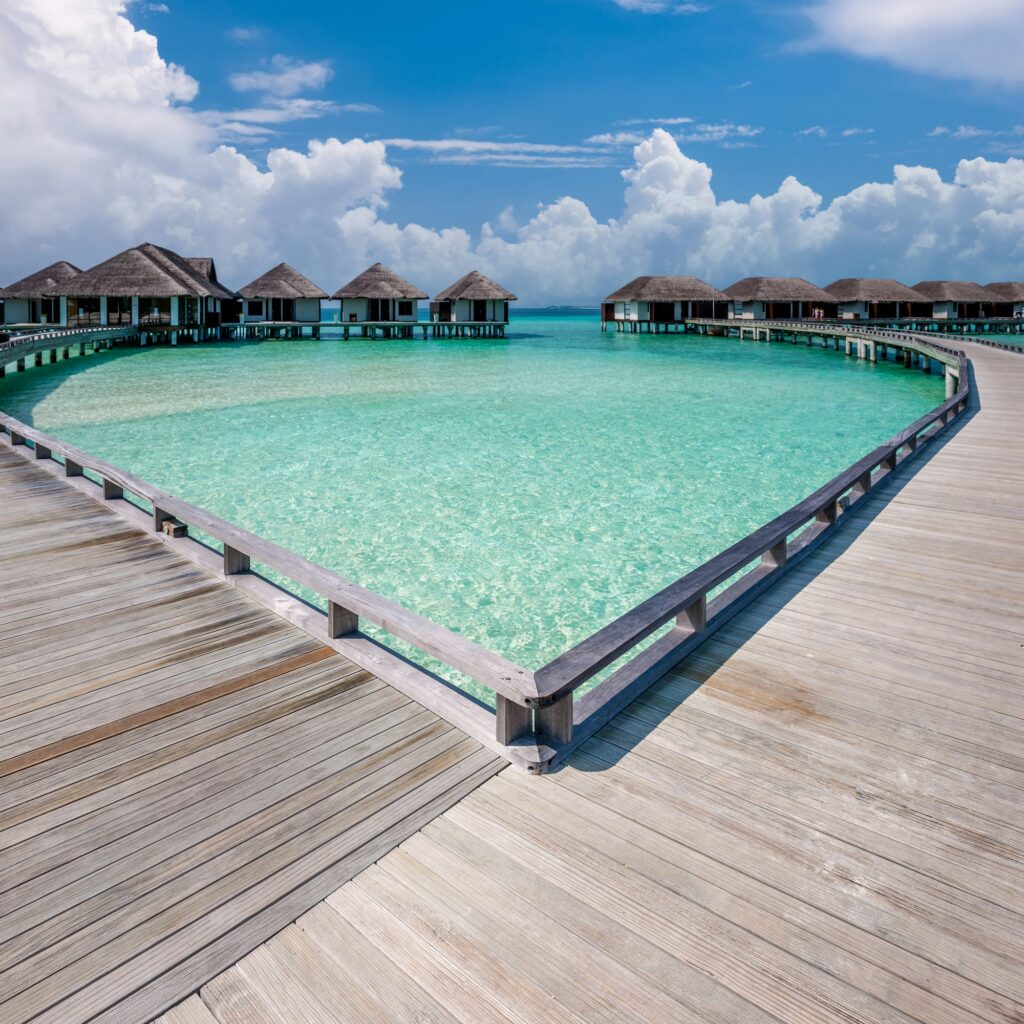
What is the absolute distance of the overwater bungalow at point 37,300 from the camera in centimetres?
4178

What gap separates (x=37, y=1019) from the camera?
6.07ft

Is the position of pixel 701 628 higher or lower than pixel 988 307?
lower

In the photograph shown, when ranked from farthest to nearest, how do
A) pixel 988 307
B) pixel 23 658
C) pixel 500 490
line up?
pixel 988 307 < pixel 500 490 < pixel 23 658

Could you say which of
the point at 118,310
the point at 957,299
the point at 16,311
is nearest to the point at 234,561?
the point at 118,310

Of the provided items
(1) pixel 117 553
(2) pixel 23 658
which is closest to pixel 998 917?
(2) pixel 23 658

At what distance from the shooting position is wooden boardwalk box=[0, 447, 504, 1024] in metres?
2.06

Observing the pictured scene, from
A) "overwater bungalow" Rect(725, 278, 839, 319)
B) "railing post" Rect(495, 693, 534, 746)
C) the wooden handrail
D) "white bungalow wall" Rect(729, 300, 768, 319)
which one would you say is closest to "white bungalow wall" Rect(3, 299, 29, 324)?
the wooden handrail

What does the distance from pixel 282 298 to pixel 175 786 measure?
52.1 m

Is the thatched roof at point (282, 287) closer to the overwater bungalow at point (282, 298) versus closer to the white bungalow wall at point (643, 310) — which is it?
the overwater bungalow at point (282, 298)

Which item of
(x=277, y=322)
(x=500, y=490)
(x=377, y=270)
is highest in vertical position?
(x=377, y=270)

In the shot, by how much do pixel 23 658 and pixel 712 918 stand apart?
12.0 feet

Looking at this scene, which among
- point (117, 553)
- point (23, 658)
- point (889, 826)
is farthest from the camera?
point (117, 553)

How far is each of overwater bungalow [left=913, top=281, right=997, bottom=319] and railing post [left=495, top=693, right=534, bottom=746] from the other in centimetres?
6642

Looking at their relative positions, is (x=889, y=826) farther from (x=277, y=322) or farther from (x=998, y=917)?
(x=277, y=322)
